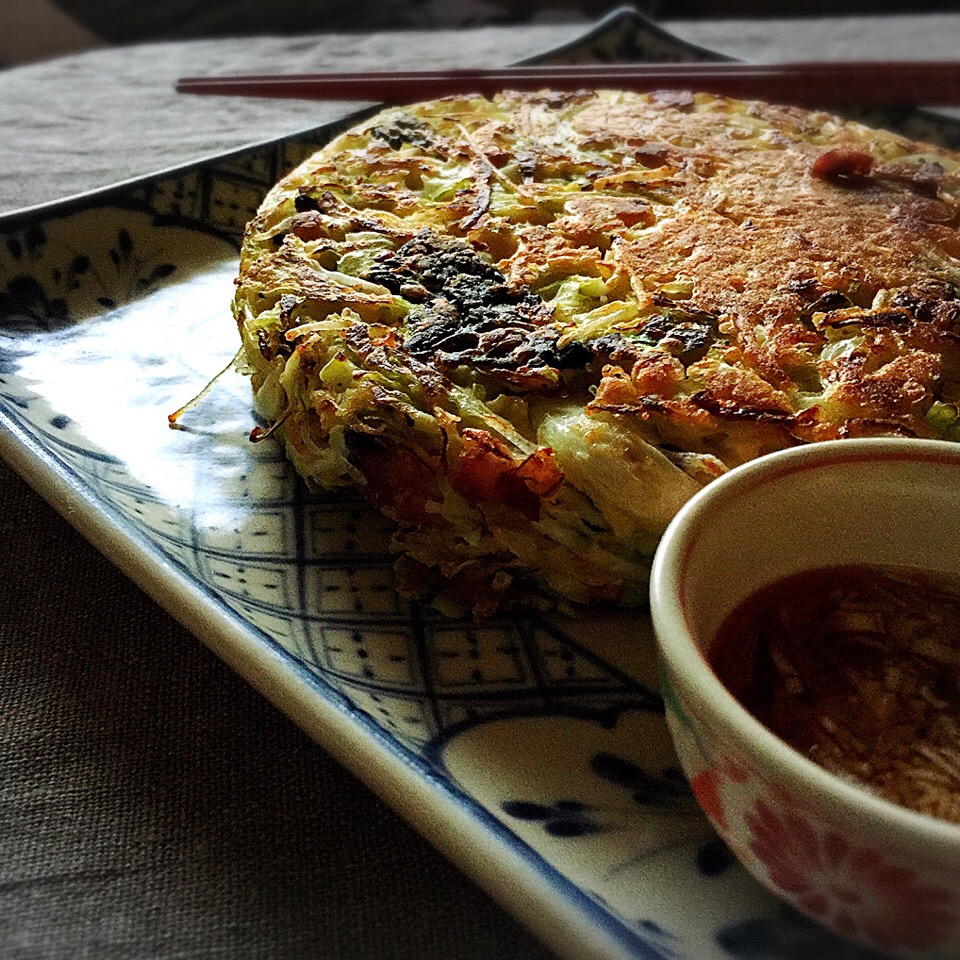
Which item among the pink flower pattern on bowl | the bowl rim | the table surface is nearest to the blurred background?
the table surface

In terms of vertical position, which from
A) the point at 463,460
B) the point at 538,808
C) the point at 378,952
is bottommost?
the point at 378,952

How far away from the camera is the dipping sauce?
89cm

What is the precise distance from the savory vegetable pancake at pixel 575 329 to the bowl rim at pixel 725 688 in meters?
0.13

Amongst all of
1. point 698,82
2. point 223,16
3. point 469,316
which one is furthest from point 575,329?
point 223,16

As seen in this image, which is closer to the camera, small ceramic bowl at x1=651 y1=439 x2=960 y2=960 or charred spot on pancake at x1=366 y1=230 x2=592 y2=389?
small ceramic bowl at x1=651 y1=439 x2=960 y2=960

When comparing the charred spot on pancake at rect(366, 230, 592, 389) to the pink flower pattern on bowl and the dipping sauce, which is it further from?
the pink flower pattern on bowl

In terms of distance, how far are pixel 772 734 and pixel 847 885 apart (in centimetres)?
13

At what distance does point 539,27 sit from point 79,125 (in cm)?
265

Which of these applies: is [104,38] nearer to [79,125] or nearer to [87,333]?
[79,125]

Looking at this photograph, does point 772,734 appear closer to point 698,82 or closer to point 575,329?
point 575,329

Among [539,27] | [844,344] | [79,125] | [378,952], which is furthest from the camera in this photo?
[539,27]

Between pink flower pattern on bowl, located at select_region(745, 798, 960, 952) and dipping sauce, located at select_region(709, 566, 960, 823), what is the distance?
0.10 m

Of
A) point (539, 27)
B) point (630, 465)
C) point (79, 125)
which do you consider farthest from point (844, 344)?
point (539, 27)

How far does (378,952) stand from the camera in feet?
3.30
